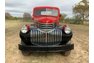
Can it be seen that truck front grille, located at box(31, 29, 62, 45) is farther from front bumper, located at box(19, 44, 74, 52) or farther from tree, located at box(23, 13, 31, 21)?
tree, located at box(23, 13, 31, 21)

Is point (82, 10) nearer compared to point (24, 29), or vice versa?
point (24, 29)

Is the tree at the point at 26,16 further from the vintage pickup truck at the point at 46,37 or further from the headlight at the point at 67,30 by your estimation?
the headlight at the point at 67,30

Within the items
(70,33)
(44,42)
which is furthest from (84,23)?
(44,42)

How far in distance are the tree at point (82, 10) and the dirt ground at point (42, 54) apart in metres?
0.08

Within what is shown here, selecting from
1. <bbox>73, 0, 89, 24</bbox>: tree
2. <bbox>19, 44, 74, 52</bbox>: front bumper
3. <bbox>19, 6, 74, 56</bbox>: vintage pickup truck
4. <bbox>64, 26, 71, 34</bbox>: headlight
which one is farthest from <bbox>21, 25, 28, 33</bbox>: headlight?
<bbox>73, 0, 89, 24</bbox>: tree

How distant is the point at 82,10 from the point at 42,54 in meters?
0.46

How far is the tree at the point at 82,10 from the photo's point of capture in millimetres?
2742

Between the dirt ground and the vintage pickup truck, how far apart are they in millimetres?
45

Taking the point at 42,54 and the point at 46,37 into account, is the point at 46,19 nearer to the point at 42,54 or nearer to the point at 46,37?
the point at 46,37

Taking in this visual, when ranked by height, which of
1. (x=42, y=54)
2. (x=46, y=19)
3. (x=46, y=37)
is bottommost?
(x=42, y=54)

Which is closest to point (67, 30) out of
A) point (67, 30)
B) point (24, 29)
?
point (67, 30)

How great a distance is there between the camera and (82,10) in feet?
9.07

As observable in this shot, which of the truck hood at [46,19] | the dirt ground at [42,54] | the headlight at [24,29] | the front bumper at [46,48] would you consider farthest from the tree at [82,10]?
the headlight at [24,29]

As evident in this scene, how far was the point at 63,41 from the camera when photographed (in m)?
2.64
